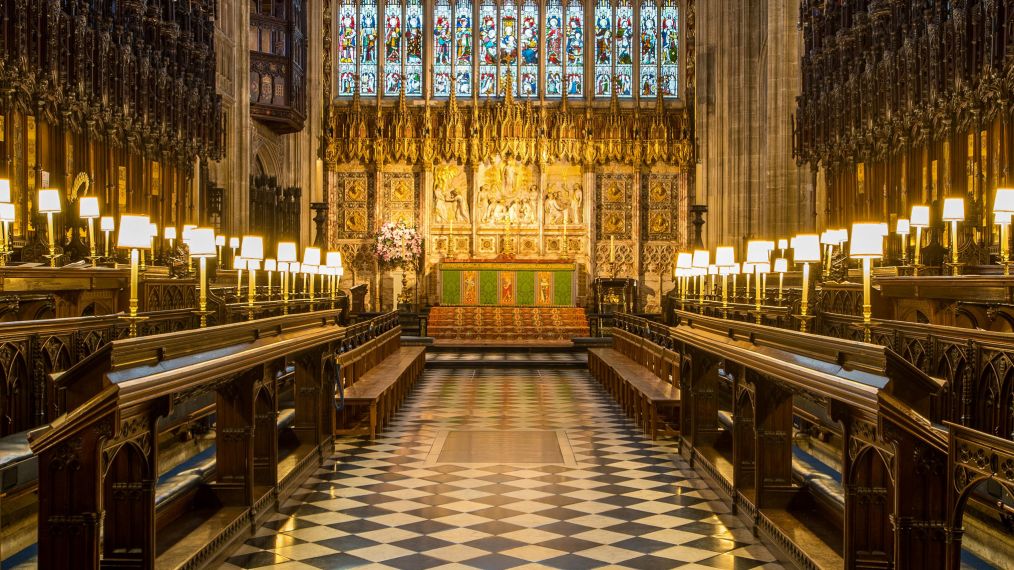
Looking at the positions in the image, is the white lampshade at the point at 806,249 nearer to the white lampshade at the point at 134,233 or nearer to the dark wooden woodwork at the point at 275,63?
the white lampshade at the point at 134,233

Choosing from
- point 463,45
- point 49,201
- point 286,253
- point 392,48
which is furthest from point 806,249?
point 392,48

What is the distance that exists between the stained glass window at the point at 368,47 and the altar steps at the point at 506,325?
26.0 ft

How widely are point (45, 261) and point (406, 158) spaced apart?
60.9 ft

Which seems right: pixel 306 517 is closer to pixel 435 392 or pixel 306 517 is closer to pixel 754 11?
pixel 435 392

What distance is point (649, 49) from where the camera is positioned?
102ft

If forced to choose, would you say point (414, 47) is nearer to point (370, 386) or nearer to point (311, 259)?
point (311, 259)

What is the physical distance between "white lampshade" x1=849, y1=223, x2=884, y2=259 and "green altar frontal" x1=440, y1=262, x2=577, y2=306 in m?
22.3

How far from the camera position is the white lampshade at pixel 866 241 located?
602 cm

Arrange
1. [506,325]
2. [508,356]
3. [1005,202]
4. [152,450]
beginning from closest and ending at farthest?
[152,450] → [1005,202] → [508,356] → [506,325]

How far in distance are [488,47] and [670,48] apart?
18.5ft

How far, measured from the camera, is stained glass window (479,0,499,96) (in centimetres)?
3102

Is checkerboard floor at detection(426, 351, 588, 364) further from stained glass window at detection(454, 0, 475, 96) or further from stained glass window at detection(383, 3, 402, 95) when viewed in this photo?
stained glass window at detection(383, 3, 402, 95)

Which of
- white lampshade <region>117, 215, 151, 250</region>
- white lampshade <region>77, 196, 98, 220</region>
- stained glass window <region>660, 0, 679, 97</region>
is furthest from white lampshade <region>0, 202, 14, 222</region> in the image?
stained glass window <region>660, 0, 679, 97</region>

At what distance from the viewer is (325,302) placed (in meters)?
14.0
